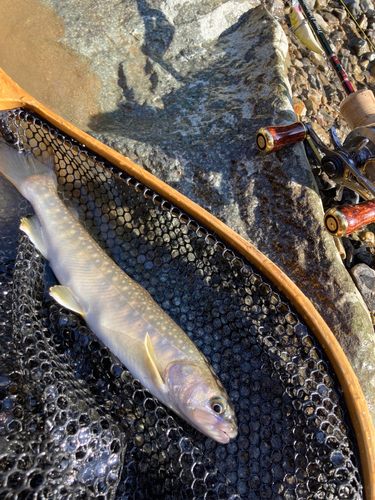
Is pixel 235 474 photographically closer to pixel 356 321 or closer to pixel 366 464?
pixel 366 464

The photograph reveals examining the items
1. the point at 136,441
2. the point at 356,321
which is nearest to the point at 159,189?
the point at 136,441

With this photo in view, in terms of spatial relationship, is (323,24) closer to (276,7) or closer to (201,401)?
(276,7)

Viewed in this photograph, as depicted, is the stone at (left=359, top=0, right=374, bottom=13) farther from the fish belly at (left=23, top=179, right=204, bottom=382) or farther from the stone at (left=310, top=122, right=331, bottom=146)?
the fish belly at (left=23, top=179, right=204, bottom=382)

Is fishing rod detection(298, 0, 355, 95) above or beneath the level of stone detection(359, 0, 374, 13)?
beneath

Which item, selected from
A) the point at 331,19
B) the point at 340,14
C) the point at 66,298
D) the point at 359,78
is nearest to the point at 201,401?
the point at 66,298

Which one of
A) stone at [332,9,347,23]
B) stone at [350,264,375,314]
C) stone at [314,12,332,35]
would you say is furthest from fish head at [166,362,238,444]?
stone at [332,9,347,23]

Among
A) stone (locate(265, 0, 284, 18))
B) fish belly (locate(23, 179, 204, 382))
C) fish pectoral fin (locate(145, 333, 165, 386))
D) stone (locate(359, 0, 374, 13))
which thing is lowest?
fish pectoral fin (locate(145, 333, 165, 386))

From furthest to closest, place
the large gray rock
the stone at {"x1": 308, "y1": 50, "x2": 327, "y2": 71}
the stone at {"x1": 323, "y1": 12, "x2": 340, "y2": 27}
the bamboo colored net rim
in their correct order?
the stone at {"x1": 323, "y1": 12, "x2": 340, "y2": 27} < the stone at {"x1": 308, "y1": 50, "x2": 327, "y2": 71} < the large gray rock < the bamboo colored net rim
